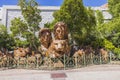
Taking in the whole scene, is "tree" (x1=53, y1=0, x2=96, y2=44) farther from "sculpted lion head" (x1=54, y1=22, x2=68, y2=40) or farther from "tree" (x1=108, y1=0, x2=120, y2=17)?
"tree" (x1=108, y1=0, x2=120, y2=17)

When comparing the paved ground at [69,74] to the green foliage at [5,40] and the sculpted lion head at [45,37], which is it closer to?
the sculpted lion head at [45,37]

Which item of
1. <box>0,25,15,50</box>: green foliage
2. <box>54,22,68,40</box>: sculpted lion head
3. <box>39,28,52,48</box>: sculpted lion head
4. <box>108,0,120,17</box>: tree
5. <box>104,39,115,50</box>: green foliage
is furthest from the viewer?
<box>108,0,120,17</box>: tree

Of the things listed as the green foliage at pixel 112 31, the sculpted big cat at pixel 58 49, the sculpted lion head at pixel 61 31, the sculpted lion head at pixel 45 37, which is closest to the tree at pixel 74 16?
the sculpted lion head at pixel 61 31

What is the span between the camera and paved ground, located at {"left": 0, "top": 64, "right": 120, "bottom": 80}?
26.1 feet

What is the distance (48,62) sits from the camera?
32.9ft

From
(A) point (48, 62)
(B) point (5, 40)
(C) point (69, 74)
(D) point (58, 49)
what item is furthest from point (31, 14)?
(C) point (69, 74)

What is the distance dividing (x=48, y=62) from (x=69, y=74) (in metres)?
1.69

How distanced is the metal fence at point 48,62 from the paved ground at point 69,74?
582 millimetres

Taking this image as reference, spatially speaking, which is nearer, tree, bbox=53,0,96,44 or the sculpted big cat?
the sculpted big cat

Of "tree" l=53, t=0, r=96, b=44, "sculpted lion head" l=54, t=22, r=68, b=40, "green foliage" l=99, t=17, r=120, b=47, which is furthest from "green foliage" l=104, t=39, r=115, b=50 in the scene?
"sculpted lion head" l=54, t=22, r=68, b=40

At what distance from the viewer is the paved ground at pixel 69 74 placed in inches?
313

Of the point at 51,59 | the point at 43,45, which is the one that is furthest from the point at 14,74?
the point at 43,45

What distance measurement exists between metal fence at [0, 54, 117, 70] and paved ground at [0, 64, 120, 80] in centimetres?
58

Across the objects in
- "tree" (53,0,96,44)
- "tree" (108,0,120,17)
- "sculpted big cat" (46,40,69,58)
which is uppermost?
"tree" (108,0,120,17)
